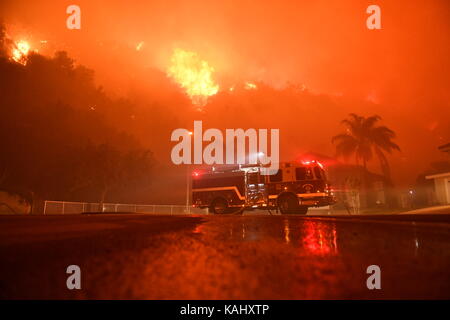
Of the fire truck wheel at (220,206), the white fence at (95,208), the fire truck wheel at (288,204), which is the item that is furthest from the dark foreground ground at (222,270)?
the white fence at (95,208)

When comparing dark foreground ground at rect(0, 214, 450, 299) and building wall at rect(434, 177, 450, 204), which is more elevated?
building wall at rect(434, 177, 450, 204)

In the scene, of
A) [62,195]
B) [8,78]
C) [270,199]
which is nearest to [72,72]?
[8,78]

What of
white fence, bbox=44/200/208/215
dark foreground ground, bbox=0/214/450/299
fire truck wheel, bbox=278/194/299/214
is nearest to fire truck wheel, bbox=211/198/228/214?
fire truck wheel, bbox=278/194/299/214

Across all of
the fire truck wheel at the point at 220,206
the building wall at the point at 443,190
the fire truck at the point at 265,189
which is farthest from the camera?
the building wall at the point at 443,190

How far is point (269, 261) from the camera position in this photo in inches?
90.1

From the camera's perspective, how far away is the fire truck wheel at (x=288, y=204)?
1548cm

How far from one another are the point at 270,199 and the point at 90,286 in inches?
580

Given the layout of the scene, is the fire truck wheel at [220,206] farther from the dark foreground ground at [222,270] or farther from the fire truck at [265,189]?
the dark foreground ground at [222,270]

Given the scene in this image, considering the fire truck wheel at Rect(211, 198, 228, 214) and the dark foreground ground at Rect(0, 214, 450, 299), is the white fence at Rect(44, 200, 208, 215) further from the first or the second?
the dark foreground ground at Rect(0, 214, 450, 299)

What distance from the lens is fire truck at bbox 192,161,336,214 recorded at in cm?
1545

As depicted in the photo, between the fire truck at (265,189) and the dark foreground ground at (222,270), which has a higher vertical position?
the fire truck at (265,189)

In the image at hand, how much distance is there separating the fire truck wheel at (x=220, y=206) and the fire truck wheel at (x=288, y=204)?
308 cm

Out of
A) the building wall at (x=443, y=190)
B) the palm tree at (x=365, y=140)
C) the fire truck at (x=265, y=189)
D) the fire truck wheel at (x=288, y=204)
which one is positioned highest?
the palm tree at (x=365, y=140)
